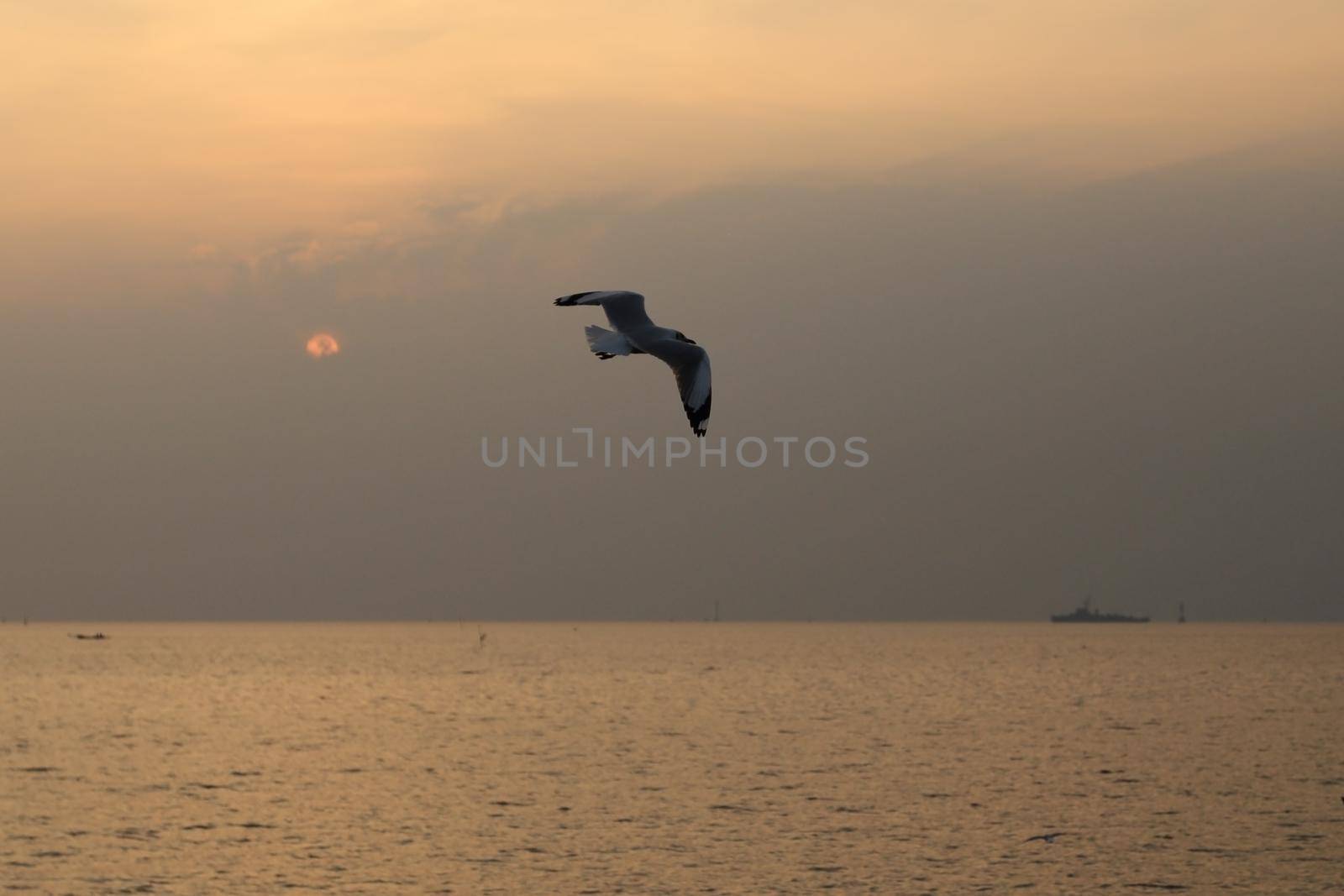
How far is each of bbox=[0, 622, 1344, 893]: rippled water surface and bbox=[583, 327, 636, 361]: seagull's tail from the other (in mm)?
26687

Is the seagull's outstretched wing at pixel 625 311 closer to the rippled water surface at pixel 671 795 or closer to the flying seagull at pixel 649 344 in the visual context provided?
the flying seagull at pixel 649 344

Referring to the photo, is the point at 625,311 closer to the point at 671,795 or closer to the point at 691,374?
the point at 691,374

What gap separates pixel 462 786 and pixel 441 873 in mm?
21328

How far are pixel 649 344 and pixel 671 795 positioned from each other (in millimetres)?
45842

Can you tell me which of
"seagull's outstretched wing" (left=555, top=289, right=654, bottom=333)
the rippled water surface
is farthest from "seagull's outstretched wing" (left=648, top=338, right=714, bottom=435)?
the rippled water surface

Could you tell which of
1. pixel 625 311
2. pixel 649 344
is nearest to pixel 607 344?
pixel 649 344

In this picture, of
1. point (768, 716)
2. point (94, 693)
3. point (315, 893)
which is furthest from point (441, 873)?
point (94, 693)

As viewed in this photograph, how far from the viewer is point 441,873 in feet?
155

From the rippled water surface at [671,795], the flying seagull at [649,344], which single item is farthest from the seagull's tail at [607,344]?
the rippled water surface at [671,795]

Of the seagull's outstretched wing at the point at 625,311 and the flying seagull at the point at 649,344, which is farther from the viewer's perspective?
the seagull's outstretched wing at the point at 625,311

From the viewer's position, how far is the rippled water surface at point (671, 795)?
155 feet

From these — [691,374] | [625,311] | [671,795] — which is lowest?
[671,795]

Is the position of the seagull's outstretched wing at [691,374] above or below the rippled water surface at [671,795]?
above

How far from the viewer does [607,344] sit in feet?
66.2
